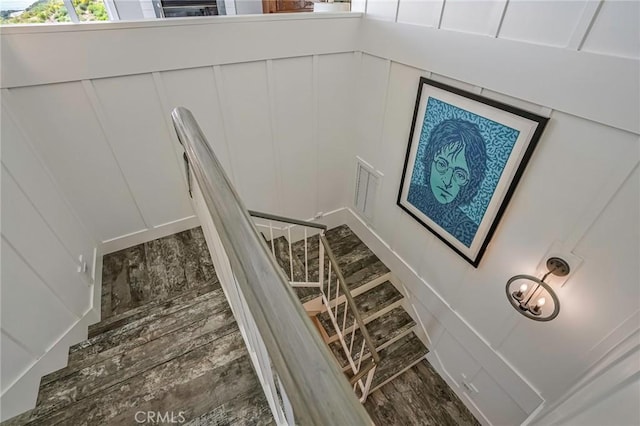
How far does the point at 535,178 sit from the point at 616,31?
721 millimetres

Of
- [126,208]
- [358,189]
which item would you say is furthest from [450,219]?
[126,208]

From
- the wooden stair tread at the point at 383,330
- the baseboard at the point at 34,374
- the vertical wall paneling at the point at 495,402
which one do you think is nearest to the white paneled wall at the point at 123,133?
the baseboard at the point at 34,374

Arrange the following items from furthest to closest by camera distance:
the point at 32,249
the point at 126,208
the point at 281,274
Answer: the point at 126,208, the point at 32,249, the point at 281,274

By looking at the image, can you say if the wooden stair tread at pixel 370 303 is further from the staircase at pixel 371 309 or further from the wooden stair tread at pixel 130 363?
the wooden stair tread at pixel 130 363

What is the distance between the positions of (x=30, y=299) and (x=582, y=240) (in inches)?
112

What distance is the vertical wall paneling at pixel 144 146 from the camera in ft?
6.78

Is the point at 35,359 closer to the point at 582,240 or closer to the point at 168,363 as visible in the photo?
the point at 168,363

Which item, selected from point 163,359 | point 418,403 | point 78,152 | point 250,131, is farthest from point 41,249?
point 418,403

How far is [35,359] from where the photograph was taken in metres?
1.51

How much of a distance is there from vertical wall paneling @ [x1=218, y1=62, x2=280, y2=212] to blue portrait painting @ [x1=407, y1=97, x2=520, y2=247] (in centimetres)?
134

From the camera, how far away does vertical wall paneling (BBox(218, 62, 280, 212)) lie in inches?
95.2

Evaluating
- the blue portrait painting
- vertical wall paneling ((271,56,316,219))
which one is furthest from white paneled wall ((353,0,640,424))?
vertical wall paneling ((271,56,316,219))

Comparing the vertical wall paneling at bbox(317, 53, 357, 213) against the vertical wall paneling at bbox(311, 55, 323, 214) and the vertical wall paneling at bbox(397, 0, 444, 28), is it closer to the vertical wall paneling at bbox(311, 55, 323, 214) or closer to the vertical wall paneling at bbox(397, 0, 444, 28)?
the vertical wall paneling at bbox(311, 55, 323, 214)

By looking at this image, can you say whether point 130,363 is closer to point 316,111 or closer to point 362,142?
point 316,111
